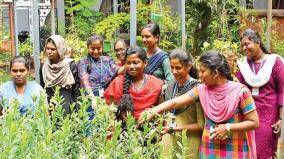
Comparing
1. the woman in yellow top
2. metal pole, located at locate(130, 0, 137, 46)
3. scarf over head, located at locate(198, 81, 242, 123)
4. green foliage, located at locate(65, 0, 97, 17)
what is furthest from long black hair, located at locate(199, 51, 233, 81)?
green foliage, located at locate(65, 0, 97, 17)

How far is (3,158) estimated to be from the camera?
2211mm

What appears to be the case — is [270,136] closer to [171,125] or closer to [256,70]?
[256,70]

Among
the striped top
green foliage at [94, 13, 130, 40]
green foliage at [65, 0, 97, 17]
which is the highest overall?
green foliage at [65, 0, 97, 17]

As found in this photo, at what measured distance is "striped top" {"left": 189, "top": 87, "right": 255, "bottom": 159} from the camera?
371 centimetres

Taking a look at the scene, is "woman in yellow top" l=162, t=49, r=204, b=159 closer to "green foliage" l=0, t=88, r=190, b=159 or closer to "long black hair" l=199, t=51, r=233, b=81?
"long black hair" l=199, t=51, r=233, b=81

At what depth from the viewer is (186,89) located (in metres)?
4.00

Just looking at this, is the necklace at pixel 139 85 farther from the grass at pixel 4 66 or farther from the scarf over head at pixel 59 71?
the grass at pixel 4 66

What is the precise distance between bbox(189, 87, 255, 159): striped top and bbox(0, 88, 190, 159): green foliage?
3.55 ft

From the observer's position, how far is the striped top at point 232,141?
12.2ft

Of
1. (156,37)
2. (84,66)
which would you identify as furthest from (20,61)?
(156,37)

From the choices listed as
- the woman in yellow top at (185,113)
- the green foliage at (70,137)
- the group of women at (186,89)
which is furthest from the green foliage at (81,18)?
the green foliage at (70,137)

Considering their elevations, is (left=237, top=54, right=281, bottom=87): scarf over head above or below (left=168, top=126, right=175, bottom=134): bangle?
above

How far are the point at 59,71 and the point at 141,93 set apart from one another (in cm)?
99

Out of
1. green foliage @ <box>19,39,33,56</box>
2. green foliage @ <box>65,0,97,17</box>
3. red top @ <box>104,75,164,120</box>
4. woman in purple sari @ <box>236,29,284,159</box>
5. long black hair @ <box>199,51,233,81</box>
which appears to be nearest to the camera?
long black hair @ <box>199,51,233,81</box>
